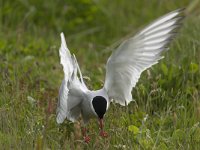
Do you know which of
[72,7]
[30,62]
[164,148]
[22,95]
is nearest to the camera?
[164,148]

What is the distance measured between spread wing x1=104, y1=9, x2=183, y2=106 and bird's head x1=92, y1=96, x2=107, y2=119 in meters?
0.26

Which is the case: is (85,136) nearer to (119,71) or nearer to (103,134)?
(103,134)

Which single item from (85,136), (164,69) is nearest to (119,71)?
(85,136)

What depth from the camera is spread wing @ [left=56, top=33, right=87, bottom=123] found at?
17.6ft

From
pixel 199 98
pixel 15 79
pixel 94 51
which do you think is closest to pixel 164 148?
pixel 199 98

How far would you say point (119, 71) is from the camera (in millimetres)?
5406

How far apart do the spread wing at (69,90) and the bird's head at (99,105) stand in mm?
216

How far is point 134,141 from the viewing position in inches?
207

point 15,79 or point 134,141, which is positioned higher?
point 15,79

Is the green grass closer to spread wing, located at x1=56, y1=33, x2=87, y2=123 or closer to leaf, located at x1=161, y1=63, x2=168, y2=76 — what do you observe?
leaf, located at x1=161, y1=63, x2=168, y2=76

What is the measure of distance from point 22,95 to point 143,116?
979 millimetres

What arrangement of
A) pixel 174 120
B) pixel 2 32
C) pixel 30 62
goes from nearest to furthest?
pixel 174 120 < pixel 30 62 < pixel 2 32

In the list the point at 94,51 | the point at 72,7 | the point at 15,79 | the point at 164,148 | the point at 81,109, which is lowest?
the point at 164,148

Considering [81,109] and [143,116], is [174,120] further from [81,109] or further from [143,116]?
[81,109]
